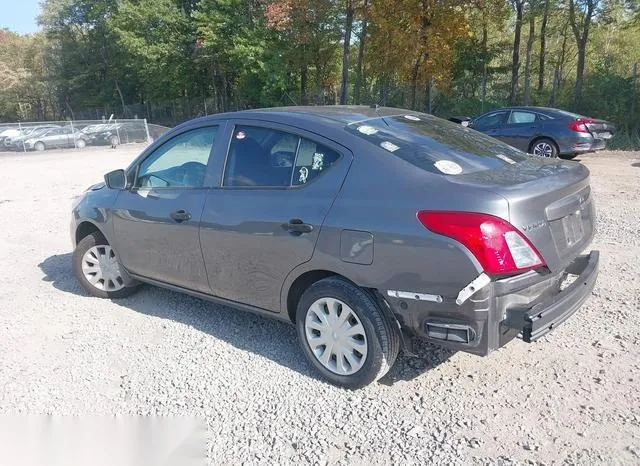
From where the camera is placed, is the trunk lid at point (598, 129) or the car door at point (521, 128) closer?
the trunk lid at point (598, 129)

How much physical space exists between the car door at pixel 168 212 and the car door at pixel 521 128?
10.2 metres

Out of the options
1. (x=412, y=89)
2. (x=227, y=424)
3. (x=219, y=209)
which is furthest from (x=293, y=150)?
(x=412, y=89)

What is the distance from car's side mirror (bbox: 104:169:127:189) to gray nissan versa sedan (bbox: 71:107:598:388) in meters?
0.35

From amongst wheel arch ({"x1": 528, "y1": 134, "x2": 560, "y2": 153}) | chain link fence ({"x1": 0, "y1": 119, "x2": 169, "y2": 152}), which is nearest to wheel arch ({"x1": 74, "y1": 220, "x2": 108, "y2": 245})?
wheel arch ({"x1": 528, "y1": 134, "x2": 560, "y2": 153})

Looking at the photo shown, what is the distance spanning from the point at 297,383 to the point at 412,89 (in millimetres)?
21705

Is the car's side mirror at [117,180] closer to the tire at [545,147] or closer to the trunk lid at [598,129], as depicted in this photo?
the tire at [545,147]

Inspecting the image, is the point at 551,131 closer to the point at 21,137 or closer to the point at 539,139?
the point at 539,139

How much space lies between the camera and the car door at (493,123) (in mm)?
13220

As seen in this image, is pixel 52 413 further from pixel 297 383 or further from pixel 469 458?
pixel 469 458

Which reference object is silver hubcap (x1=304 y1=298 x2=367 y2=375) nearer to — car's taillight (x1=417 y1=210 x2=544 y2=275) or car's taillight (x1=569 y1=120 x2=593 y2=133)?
car's taillight (x1=417 y1=210 x2=544 y2=275)

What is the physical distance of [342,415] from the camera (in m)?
3.00

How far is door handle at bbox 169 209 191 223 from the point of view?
3917mm

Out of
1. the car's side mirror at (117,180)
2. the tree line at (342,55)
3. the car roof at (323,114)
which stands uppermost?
the tree line at (342,55)

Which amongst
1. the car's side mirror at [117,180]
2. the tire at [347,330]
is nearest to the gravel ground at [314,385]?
the tire at [347,330]
